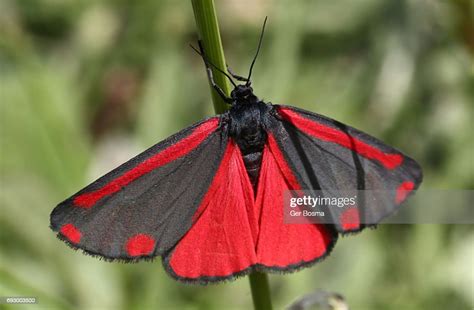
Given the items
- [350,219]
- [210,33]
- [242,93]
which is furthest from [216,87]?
[350,219]

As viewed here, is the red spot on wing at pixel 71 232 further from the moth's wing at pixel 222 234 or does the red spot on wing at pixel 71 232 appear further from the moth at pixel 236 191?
Result: the moth's wing at pixel 222 234

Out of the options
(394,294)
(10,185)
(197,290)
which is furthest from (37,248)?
(394,294)

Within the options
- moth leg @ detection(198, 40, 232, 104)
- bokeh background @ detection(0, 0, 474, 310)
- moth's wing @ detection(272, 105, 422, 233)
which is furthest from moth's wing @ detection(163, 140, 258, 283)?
bokeh background @ detection(0, 0, 474, 310)

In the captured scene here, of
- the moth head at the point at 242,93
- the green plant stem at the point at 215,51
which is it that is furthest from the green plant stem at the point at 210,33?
the moth head at the point at 242,93

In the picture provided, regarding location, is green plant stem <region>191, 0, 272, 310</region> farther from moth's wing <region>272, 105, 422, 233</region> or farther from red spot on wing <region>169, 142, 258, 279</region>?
moth's wing <region>272, 105, 422, 233</region>

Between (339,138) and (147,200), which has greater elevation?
(339,138)

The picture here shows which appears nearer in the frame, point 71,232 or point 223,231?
point 71,232

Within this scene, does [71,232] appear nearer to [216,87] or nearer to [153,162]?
[153,162]

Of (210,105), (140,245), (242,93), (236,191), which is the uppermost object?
(210,105)

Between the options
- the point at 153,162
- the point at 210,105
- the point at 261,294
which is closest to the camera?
the point at 261,294
